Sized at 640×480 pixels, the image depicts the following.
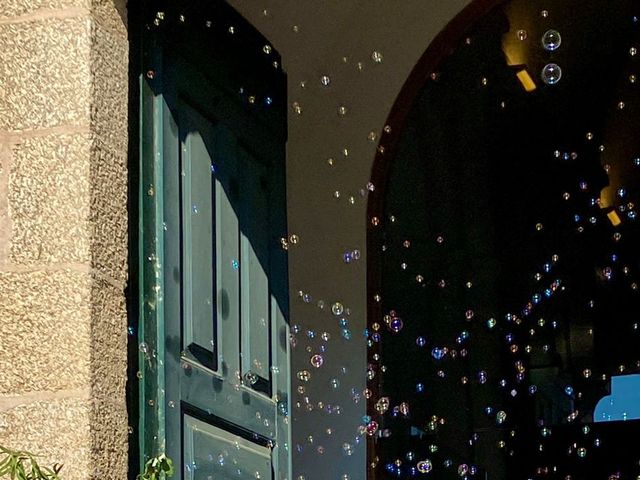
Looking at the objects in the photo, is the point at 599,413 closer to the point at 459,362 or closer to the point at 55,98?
the point at 459,362

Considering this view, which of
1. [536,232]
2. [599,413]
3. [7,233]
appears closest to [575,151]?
[536,232]

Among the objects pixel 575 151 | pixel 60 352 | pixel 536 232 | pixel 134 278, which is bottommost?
pixel 60 352

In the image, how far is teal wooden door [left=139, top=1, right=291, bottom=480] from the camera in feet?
8.34

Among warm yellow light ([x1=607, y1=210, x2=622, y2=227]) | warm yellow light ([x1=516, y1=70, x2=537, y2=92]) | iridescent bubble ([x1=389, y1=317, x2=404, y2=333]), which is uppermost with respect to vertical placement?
warm yellow light ([x1=516, y1=70, x2=537, y2=92])

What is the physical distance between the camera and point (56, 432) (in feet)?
7.06

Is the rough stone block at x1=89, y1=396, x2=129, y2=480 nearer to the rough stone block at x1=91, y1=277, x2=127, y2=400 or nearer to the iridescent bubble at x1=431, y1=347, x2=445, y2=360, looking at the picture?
the rough stone block at x1=91, y1=277, x2=127, y2=400

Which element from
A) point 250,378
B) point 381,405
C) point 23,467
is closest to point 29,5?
point 23,467

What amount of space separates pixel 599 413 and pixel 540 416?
27 cm

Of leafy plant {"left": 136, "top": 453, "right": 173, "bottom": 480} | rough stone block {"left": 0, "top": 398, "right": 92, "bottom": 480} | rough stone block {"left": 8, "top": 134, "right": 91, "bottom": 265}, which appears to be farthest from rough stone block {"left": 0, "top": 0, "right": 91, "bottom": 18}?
leafy plant {"left": 136, "top": 453, "right": 173, "bottom": 480}

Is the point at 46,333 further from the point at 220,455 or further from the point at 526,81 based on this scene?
the point at 526,81

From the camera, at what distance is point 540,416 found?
17.0 feet

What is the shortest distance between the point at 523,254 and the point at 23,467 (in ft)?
11.5

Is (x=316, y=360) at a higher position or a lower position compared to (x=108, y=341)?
higher

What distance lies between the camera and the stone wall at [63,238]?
2174 millimetres
